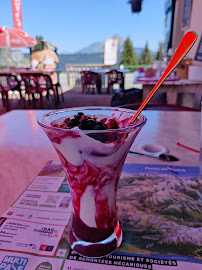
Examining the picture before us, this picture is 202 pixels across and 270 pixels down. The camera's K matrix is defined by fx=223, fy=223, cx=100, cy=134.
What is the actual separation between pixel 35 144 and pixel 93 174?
1.96 ft

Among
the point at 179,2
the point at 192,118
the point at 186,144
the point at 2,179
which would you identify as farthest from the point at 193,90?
the point at 179,2

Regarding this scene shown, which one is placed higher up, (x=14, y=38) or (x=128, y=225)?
(x=14, y=38)

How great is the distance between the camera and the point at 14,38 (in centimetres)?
679

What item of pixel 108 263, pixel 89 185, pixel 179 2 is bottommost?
pixel 108 263

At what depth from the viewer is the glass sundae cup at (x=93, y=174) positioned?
37 centimetres

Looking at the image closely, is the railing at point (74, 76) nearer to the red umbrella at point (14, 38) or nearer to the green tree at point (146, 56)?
the red umbrella at point (14, 38)

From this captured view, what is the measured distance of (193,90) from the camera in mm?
2828

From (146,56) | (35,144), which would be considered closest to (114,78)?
(35,144)

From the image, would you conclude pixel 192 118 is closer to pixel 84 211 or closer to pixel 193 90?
pixel 84 211

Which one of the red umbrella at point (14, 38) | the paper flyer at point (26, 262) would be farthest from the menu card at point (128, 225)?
the red umbrella at point (14, 38)

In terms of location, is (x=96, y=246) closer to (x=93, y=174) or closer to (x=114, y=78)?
(x=93, y=174)

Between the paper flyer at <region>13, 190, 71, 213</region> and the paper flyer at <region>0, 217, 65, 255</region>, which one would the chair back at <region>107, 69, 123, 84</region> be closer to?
the paper flyer at <region>13, 190, 71, 213</region>

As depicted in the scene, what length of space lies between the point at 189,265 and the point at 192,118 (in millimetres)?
1011

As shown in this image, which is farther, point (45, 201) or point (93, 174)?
point (45, 201)
